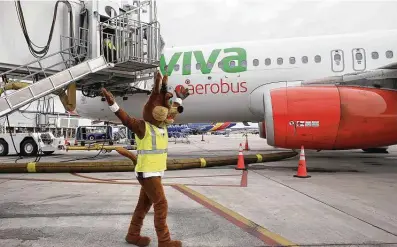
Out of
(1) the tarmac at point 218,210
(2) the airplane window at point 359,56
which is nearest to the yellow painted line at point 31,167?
(1) the tarmac at point 218,210

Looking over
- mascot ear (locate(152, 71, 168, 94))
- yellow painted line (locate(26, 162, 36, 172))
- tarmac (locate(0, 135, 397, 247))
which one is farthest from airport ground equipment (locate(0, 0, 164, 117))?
mascot ear (locate(152, 71, 168, 94))

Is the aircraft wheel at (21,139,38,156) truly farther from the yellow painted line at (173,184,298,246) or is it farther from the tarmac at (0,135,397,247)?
the yellow painted line at (173,184,298,246)

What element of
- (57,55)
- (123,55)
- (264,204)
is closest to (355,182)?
(264,204)

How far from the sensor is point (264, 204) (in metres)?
5.02

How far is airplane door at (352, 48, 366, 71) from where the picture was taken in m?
10.2

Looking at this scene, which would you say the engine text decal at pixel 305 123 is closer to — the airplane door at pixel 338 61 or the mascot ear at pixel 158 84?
the airplane door at pixel 338 61

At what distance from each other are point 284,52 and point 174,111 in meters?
8.05

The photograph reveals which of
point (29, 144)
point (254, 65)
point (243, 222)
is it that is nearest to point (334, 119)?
point (254, 65)

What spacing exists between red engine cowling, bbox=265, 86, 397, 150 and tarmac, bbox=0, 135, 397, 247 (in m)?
0.89

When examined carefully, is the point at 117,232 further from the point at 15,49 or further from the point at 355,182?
the point at 15,49

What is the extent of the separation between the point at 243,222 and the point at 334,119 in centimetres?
502

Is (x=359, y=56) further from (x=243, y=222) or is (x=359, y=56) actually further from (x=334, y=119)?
(x=243, y=222)

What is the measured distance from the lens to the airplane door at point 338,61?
1030 centimetres

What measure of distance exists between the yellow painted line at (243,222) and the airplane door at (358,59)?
720 cm
